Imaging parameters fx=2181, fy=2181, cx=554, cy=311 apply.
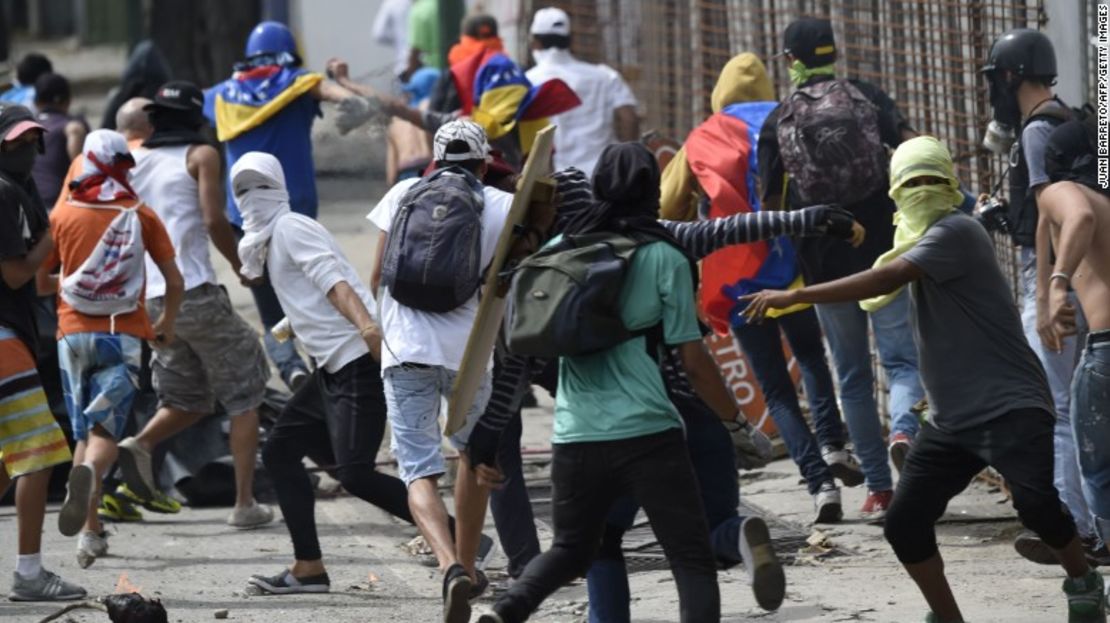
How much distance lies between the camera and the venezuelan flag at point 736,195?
348 inches

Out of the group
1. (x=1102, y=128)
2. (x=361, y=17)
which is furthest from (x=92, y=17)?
(x=1102, y=128)

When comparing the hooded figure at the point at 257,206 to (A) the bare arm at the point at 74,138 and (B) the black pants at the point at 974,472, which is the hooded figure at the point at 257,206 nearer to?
(B) the black pants at the point at 974,472

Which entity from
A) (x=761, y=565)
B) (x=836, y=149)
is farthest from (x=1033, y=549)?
(x=836, y=149)

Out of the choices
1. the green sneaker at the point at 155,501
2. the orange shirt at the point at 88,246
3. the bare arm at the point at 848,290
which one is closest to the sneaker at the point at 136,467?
the green sneaker at the point at 155,501

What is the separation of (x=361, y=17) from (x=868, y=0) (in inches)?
538

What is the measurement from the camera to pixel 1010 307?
6480 mm

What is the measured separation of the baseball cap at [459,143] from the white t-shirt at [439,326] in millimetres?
135

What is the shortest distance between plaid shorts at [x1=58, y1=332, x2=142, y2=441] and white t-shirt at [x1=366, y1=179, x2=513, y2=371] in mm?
1721

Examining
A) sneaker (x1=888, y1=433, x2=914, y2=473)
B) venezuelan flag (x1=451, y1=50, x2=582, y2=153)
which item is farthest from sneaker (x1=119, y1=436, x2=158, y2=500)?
sneaker (x1=888, y1=433, x2=914, y2=473)

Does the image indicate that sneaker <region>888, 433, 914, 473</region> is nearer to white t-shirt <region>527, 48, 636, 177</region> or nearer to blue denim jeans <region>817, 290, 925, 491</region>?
blue denim jeans <region>817, 290, 925, 491</region>

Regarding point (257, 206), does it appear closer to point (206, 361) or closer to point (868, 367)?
point (206, 361)

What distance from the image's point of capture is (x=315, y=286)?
7.99 meters

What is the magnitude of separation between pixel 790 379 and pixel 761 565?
2.89 metres

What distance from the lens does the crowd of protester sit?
620cm
